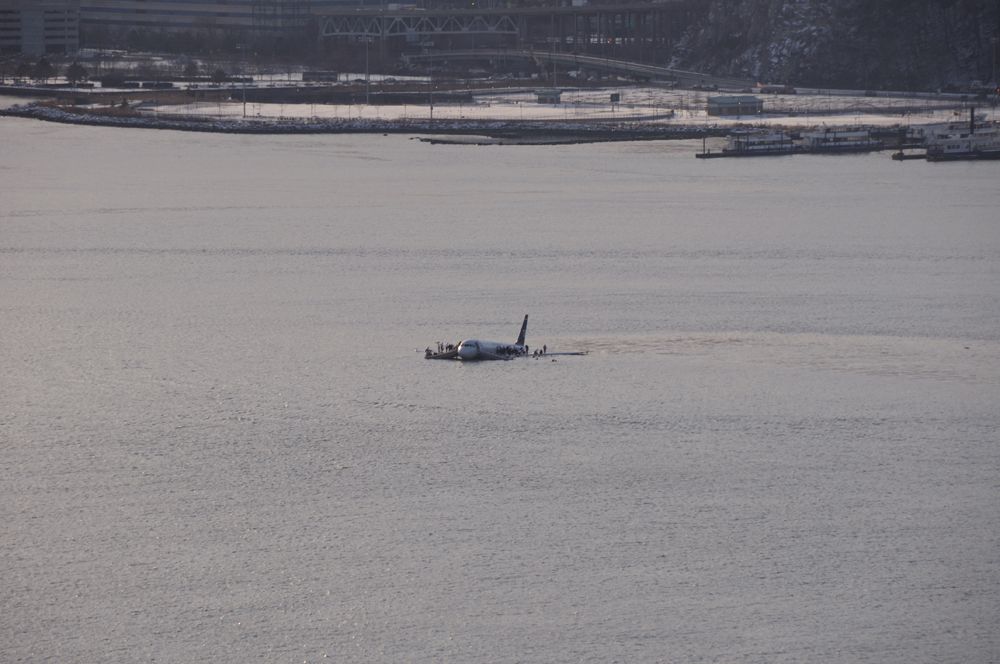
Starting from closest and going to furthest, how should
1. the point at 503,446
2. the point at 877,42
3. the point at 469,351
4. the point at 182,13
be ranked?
the point at 503,446 → the point at 469,351 → the point at 877,42 → the point at 182,13

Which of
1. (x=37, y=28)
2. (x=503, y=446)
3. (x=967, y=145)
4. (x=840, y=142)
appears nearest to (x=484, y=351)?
(x=503, y=446)

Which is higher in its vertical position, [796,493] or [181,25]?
[181,25]

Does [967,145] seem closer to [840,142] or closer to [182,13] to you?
[840,142]

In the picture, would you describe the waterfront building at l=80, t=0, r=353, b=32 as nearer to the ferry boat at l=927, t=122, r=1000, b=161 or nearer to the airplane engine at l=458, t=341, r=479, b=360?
the ferry boat at l=927, t=122, r=1000, b=161

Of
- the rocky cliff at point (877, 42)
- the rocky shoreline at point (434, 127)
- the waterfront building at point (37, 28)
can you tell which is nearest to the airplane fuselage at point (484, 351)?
the rocky shoreline at point (434, 127)

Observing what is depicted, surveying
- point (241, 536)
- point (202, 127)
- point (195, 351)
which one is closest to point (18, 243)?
point (195, 351)

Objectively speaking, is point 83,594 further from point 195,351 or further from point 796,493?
point 195,351
